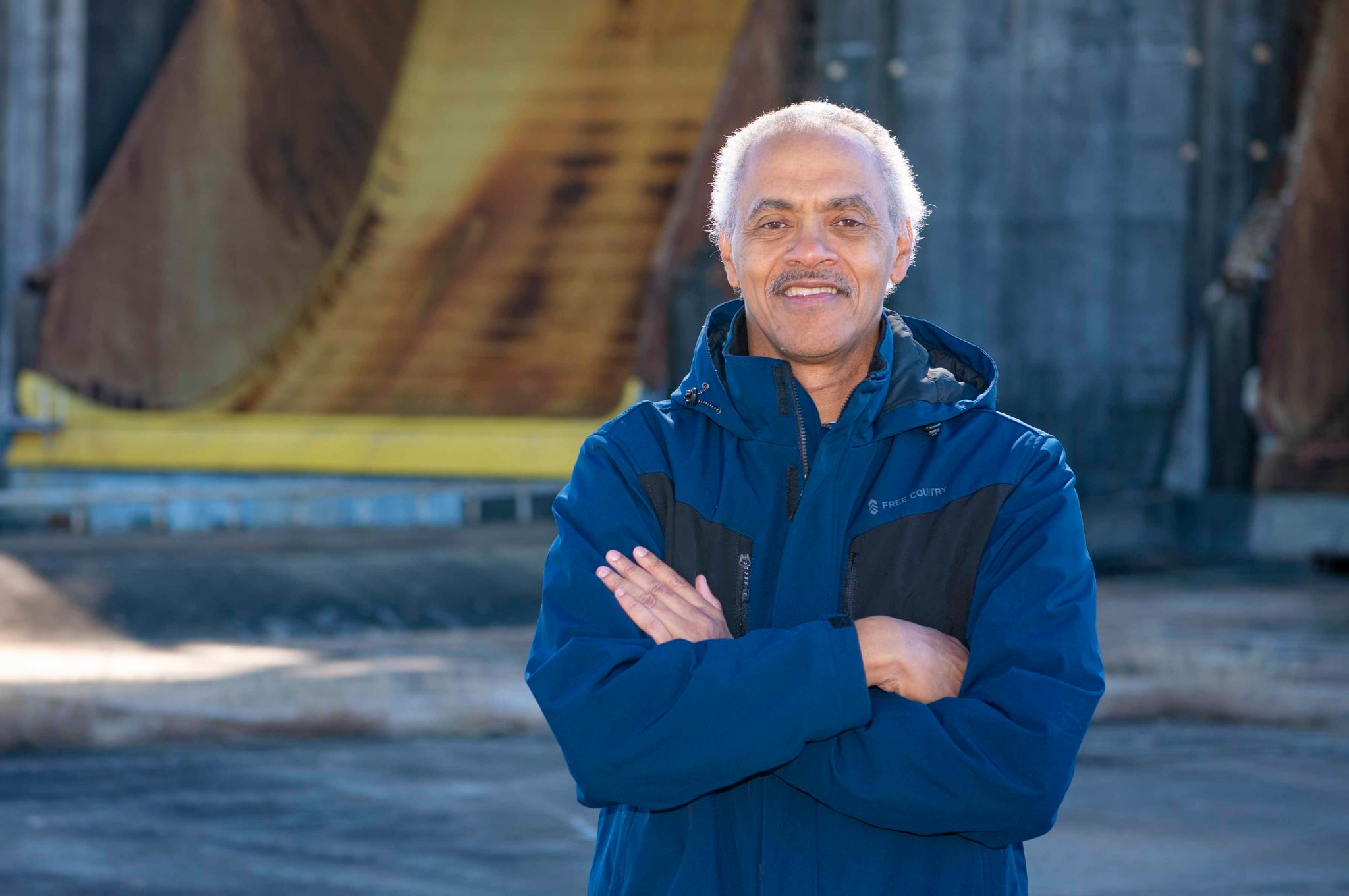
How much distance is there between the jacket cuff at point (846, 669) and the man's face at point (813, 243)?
1.52 ft

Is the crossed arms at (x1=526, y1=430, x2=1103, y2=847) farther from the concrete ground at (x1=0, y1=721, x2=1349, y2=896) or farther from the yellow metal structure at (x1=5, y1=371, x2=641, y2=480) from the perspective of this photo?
the yellow metal structure at (x1=5, y1=371, x2=641, y2=480)

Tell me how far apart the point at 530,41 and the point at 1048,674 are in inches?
883

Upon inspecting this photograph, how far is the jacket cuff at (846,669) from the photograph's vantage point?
7.57 ft

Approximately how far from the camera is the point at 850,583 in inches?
97.2

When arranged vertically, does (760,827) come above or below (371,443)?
above

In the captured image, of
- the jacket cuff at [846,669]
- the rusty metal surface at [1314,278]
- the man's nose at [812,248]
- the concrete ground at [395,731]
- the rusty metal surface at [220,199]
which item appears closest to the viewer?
the jacket cuff at [846,669]

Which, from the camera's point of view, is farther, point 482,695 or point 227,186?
point 227,186

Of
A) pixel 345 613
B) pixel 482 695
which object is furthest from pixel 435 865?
pixel 345 613

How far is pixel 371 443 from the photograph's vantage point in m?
19.1

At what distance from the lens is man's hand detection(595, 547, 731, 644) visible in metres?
2.46

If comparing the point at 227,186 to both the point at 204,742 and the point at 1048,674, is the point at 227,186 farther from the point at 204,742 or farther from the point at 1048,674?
the point at 1048,674

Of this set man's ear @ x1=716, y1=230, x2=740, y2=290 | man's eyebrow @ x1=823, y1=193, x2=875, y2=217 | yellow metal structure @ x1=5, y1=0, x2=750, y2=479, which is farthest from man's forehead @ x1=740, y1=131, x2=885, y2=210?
yellow metal structure @ x1=5, y1=0, x2=750, y2=479

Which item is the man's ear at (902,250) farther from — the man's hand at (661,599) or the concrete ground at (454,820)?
the concrete ground at (454,820)

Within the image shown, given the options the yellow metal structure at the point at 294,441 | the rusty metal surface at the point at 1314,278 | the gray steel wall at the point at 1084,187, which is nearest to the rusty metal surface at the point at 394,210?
the yellow metal structure at the point at 294,441
